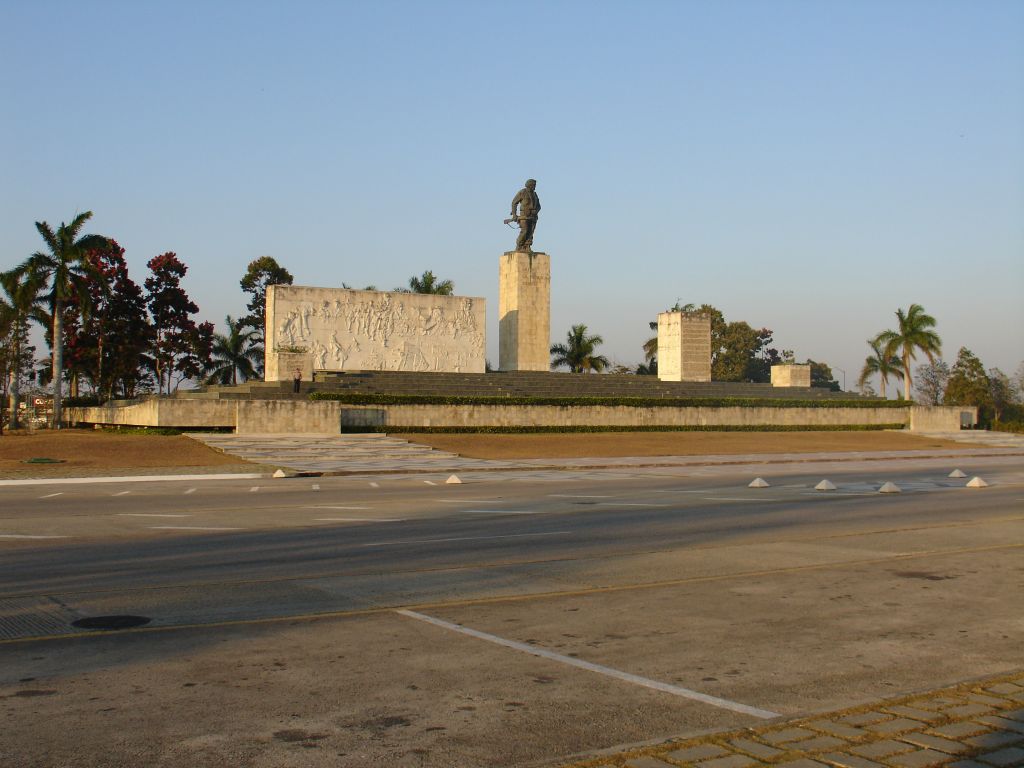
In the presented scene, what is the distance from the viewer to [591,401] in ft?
142

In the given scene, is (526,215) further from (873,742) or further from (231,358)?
(873,742)

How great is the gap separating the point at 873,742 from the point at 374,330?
44.1m

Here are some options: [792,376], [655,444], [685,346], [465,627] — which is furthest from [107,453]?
[792,376]

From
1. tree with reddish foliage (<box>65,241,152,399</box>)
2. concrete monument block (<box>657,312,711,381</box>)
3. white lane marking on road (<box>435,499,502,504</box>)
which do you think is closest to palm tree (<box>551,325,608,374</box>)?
concrete monument block (<box>657,312,711,381</box>)

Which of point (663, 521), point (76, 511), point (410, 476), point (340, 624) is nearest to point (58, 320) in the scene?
point (410, 476)

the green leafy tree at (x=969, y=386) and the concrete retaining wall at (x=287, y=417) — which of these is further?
the green leafy tree at (x=969, y=386)

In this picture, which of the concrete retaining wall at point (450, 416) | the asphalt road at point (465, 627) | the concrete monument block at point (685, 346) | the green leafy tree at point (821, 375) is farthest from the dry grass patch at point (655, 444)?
the green leafy tree at point (821, 375)

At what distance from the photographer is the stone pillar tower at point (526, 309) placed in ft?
157

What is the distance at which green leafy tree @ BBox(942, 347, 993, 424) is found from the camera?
68.0 metres

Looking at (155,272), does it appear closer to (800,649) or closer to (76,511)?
(76,511)

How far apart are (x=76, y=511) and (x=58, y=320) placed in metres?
32.8

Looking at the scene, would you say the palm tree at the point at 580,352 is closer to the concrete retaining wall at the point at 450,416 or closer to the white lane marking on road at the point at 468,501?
the concrete retaining wall at the point at 450,416

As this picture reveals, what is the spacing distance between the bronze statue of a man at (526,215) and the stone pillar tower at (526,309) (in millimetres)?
773

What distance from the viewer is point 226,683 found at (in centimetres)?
567
